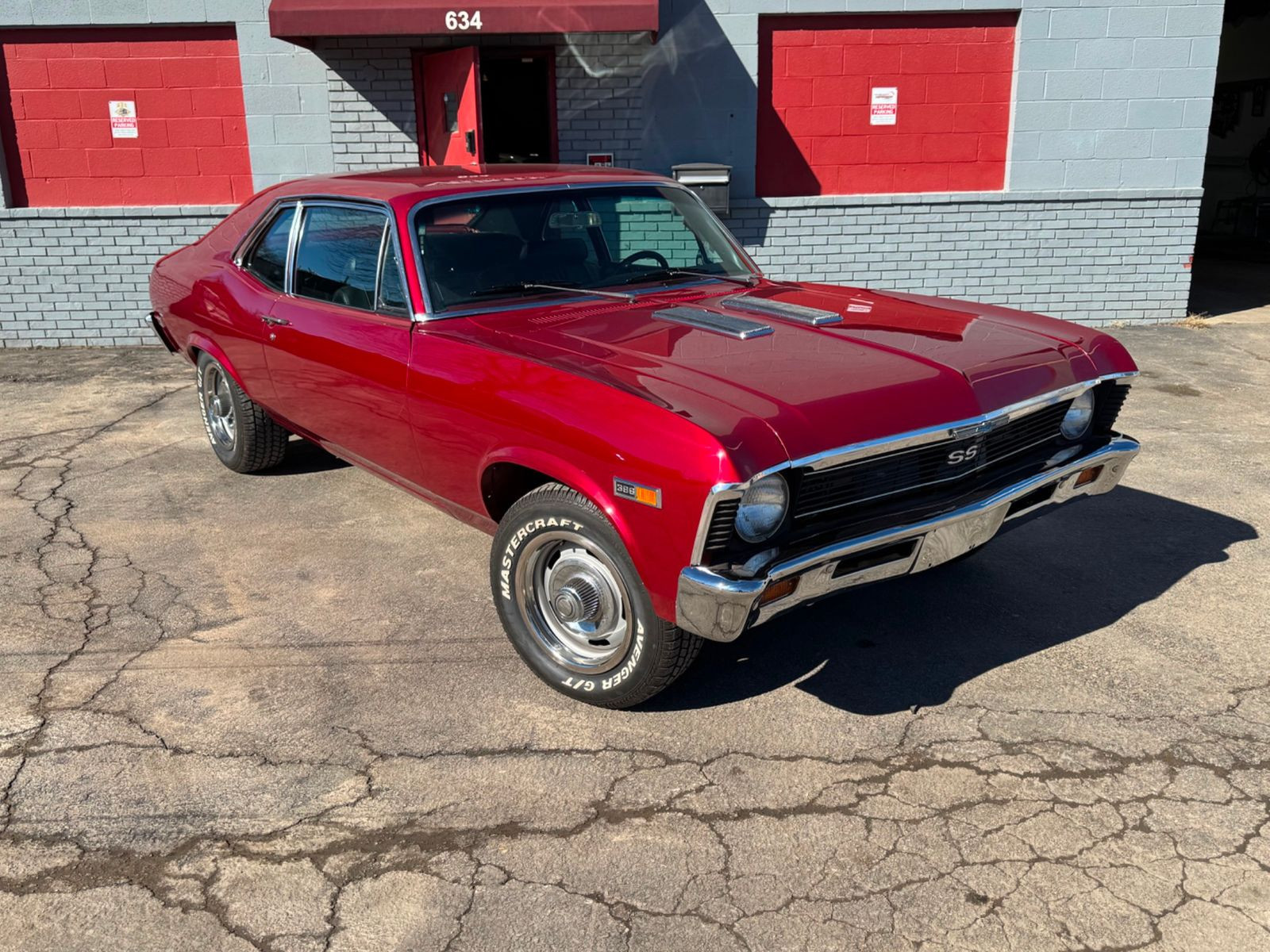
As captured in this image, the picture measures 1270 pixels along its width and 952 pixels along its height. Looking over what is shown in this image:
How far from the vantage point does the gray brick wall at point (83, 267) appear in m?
9.67

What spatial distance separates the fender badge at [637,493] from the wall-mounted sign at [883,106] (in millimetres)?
7804

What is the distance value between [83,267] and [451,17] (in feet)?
13.5

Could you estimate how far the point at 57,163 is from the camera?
9.71 m

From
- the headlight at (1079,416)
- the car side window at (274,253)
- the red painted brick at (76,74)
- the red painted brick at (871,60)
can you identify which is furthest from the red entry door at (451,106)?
the headlight at (1079,416)

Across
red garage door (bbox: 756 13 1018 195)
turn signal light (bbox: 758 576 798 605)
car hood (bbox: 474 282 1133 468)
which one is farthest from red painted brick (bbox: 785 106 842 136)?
turn signal light (bbox: 758 576 798 605)

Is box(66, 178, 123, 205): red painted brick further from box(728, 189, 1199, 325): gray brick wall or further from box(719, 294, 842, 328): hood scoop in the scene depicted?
box(719, 294, 842, 328): hood scoop

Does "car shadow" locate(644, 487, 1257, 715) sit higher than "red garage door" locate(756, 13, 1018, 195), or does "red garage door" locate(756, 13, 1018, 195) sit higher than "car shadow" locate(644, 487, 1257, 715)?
"red garage door" locate(756, 13, 1018, 195)

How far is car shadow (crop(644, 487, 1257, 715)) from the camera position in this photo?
3684 mm

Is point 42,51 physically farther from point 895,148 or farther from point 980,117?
point 980,117

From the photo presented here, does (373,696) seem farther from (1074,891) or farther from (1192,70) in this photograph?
(1192,70)

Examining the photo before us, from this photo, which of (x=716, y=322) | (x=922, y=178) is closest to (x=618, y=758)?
(x=716, y=322)

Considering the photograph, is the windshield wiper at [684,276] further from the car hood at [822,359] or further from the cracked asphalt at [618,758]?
the cracked asphalt at [618,758]

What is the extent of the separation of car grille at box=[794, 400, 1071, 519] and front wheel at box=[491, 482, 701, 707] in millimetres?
565

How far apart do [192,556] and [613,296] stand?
226 cm
